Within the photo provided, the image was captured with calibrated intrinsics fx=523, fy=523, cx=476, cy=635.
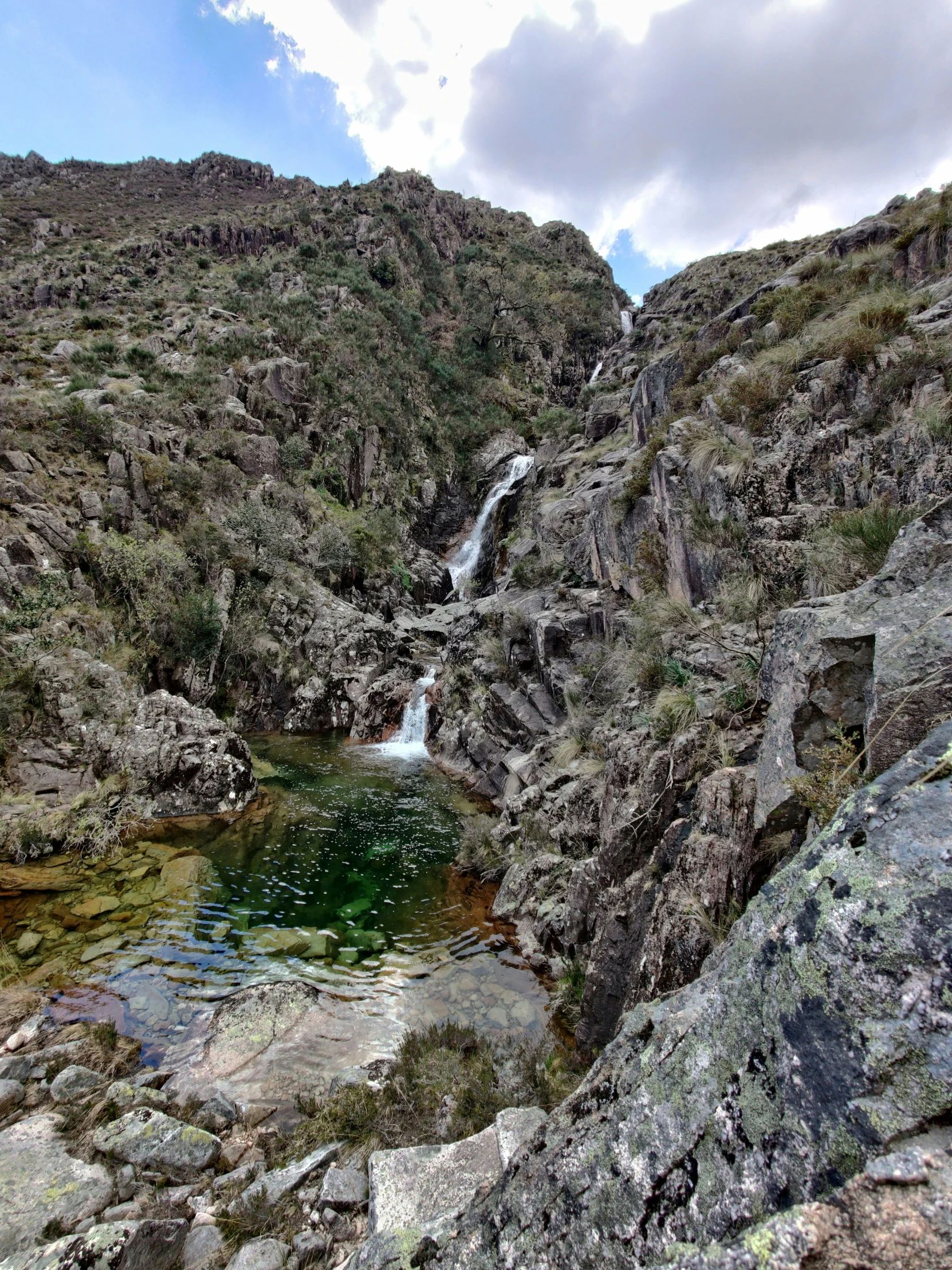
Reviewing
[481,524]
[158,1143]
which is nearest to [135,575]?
[158,1143]

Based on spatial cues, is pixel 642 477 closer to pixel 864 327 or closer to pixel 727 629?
pixel 864 327

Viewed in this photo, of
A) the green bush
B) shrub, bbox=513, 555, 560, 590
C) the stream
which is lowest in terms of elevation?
the stream

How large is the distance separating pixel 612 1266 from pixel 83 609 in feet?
68.2

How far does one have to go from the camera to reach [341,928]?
29.0 ft

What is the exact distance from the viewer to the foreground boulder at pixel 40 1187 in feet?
12.0

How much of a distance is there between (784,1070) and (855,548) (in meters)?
5.33

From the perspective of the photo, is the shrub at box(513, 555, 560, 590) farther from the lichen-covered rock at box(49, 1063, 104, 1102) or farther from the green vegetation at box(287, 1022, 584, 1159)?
the lichen-covered rock at box(49, 1063, 104, 1102)

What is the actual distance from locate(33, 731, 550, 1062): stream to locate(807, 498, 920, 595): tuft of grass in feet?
20.1

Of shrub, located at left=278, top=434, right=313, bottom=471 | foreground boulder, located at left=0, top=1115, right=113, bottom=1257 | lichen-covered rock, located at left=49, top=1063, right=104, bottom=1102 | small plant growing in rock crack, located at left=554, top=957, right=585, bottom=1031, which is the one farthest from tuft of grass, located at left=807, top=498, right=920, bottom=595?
shrub, located at left=278, top=434, right=313, bottom=471

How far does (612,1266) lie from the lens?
6.05 feet

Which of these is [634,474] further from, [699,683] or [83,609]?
[83,609]

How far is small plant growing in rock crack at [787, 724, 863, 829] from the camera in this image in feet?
9.18

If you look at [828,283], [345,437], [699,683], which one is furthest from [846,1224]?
[345,437]

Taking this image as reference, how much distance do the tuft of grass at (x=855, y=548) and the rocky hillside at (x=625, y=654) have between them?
58 millimetres
